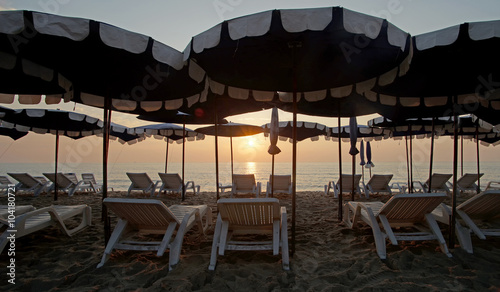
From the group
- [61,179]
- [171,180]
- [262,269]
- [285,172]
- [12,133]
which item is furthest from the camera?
[285,172]

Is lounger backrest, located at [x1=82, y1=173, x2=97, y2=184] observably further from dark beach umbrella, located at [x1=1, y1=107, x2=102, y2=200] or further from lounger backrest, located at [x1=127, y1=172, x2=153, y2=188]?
lounger backrest, located at [x1=127, y1=172, x2=153, y2=188]

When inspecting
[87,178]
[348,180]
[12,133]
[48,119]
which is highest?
[48,119]

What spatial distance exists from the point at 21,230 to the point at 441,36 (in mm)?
4641

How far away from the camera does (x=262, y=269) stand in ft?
8.00

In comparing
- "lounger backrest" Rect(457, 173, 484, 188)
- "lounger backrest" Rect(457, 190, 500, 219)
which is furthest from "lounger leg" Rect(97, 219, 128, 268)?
"lounger backrest" Rect(457, 173, 484, 188)

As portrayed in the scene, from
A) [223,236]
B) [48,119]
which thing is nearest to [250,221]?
[223,236]

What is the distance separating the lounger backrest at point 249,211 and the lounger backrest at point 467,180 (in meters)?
9.06

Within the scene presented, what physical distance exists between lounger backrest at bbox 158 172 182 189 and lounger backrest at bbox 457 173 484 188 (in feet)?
32.0

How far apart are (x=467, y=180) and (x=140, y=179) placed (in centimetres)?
1137

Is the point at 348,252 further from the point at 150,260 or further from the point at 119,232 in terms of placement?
the point at 119,232

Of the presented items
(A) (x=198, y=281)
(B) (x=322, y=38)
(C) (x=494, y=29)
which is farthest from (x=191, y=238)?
(C) (x=494, y=29)

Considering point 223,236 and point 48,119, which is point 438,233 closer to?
point 223,236

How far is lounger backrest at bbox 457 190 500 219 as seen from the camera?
2.90 meters

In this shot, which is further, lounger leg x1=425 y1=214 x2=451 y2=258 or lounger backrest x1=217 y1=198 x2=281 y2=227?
lounger leg x1=425 y1=214 x2=451 y2=258
